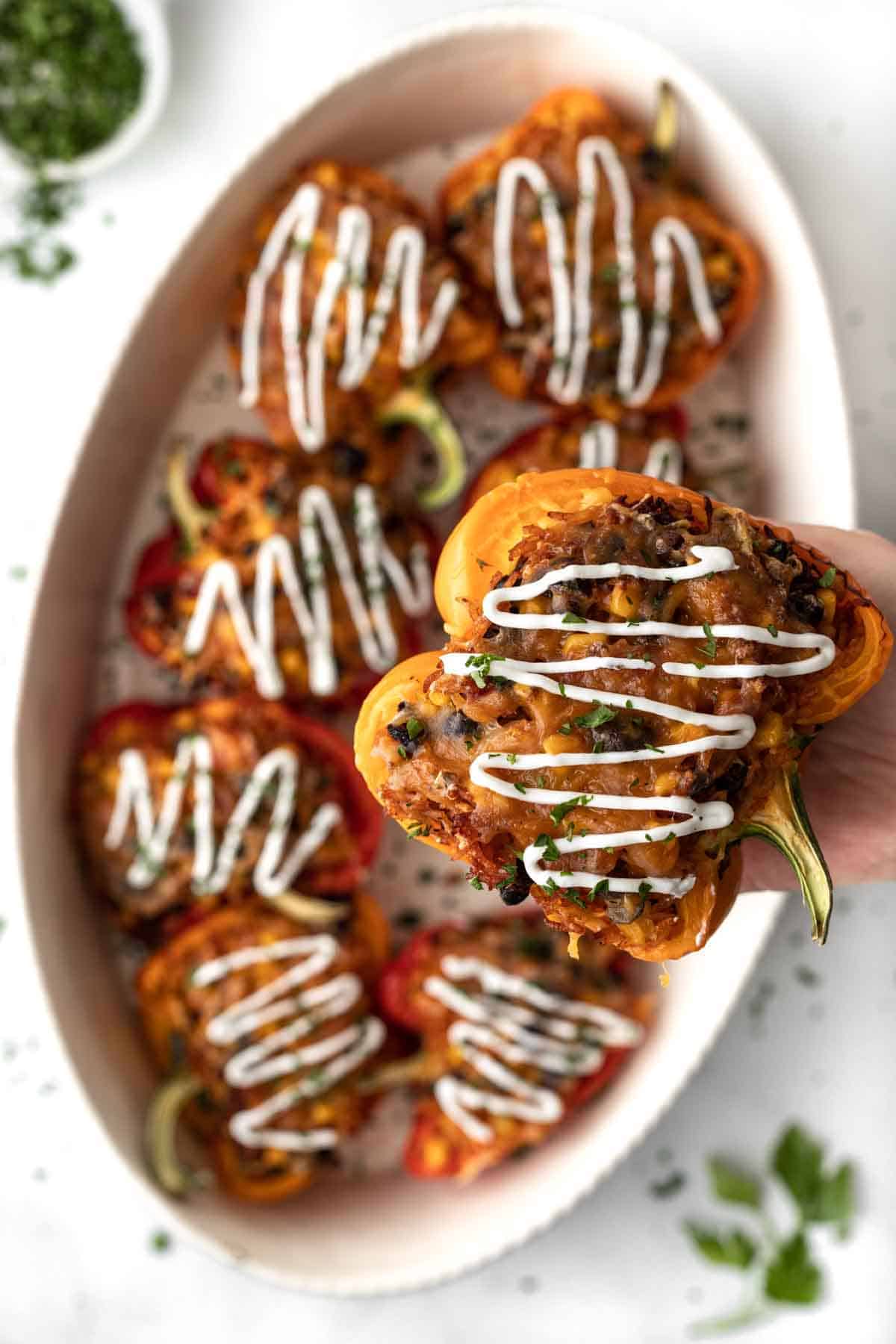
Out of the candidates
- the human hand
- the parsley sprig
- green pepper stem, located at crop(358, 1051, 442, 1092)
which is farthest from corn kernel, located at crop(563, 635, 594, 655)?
the parsley sprig

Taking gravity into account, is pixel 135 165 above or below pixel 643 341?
above

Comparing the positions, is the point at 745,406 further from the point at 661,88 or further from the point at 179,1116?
the point at 179,1116

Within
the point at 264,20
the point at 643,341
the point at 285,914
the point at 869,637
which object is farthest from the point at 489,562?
the point at 264,20

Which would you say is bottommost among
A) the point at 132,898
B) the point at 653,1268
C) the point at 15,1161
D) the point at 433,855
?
the point at 653,1268

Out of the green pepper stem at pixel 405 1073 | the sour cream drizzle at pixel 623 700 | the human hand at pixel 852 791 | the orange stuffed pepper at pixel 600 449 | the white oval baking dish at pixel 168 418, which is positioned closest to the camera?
the sour cream drizzle at pixel 623 700

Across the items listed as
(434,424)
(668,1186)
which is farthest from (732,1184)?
(434,424)

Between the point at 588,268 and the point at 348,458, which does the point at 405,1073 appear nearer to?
the point at 348,458

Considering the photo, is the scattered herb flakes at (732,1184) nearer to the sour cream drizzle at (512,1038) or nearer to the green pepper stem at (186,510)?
the sour cream drizzle at (512,1038)

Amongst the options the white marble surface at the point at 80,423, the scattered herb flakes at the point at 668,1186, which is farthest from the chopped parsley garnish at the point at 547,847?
the scattered herb flakes at the point at 668,1186
